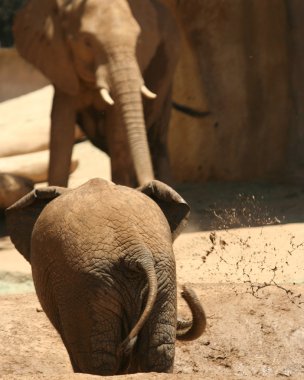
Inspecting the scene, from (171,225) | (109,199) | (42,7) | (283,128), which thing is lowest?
(283,128)

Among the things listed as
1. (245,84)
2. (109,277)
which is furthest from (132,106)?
(109,277)

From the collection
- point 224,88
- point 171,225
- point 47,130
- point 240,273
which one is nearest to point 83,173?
point 47,130

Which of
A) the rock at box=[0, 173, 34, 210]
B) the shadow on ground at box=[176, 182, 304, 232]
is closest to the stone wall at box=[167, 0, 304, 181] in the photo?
the shadow on ground at box=[176, 182, 304, 232]

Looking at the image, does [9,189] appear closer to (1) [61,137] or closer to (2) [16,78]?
(1) [61,137]

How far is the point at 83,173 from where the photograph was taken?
560 inches

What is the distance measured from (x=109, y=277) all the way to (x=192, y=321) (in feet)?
2.76

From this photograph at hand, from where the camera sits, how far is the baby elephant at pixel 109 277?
15.0 ft

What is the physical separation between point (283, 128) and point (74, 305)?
7.34 meters

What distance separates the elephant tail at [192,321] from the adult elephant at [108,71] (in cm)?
341

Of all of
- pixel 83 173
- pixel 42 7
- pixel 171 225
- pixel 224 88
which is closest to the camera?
pixel 171 225

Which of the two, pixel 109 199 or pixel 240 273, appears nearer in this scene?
pixel 109 199

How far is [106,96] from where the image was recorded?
30.0ft

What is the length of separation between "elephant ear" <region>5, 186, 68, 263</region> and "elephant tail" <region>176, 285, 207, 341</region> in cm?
70

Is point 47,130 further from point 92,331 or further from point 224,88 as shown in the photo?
point 92,331
